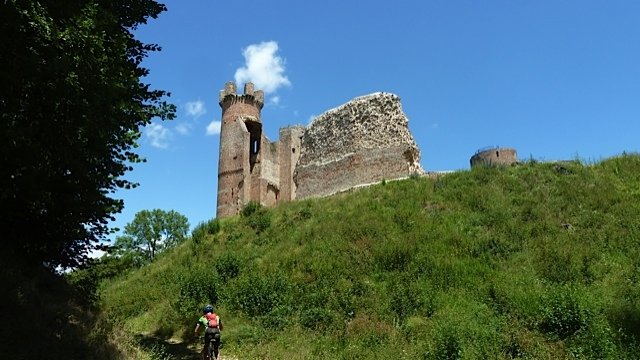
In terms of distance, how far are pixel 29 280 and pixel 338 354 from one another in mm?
6070

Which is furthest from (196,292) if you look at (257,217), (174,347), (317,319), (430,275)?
(257,217)

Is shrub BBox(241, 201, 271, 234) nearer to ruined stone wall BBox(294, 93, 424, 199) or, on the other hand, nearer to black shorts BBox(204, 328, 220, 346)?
ruined stone wall BBox(294, 93, 424, 199)

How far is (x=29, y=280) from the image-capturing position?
9617 mm

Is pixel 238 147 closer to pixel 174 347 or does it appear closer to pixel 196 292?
pixel 196 292

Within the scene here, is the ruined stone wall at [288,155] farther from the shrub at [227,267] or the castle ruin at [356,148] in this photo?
the shrub at [227,267]

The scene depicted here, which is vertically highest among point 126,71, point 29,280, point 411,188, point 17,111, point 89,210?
point 411,188

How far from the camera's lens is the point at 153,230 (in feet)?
161

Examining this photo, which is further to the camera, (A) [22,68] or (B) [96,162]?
(B) [96,162]

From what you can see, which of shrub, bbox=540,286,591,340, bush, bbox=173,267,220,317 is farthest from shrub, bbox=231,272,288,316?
shrub, bbox=540,286,591,340

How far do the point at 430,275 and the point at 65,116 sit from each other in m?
9.68

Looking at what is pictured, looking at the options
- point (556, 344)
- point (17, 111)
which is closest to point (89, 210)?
point (17, 111)

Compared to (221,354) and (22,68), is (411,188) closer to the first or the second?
(221,354)

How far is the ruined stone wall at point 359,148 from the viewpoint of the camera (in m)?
27.1

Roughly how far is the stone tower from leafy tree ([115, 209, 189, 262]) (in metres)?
10.6
